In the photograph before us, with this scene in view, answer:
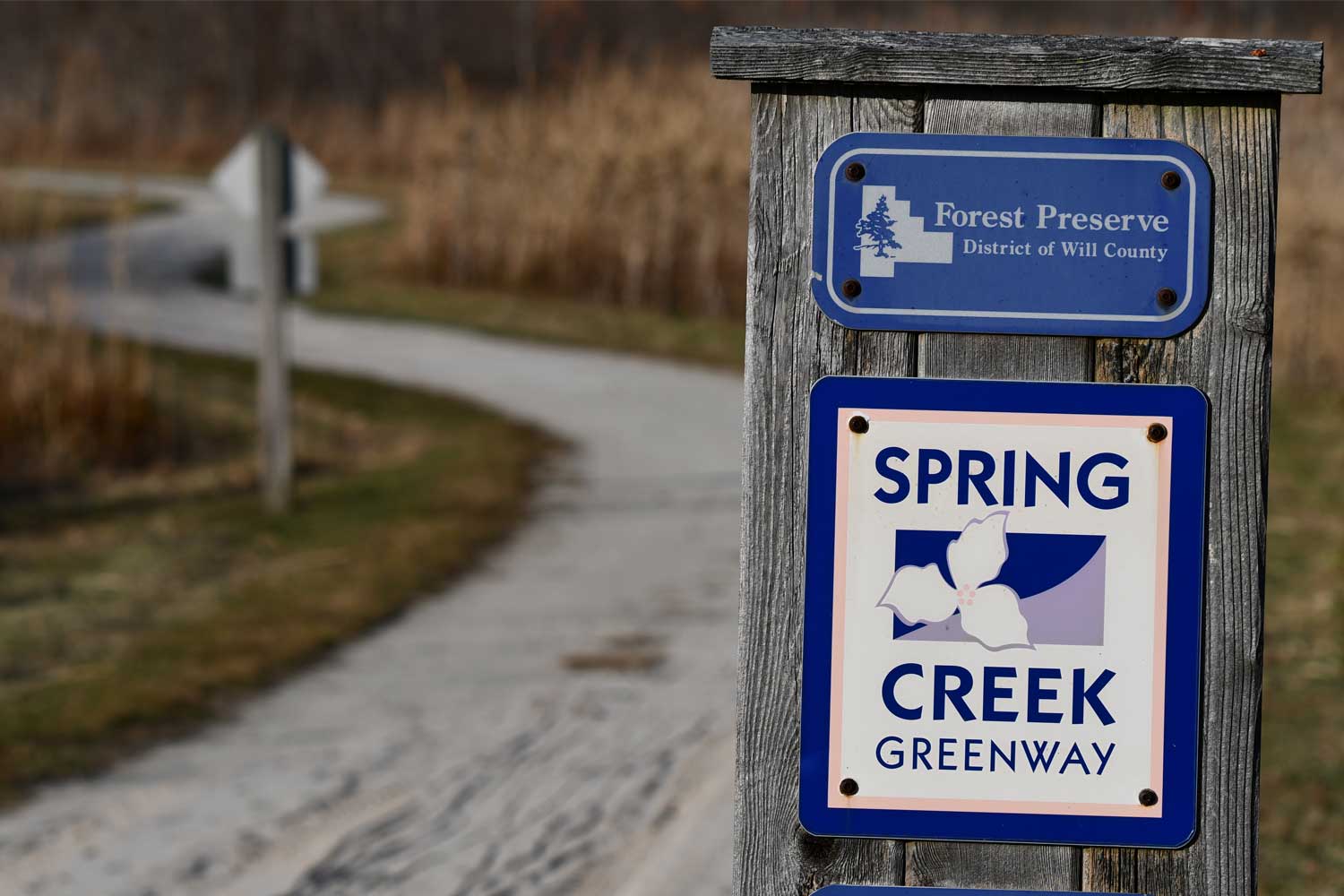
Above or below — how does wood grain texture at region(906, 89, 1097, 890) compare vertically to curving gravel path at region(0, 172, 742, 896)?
above

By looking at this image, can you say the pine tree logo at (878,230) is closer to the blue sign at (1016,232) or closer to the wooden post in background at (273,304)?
the blue sign at (1016,232)

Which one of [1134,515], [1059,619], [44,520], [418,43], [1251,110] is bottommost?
[44,520]

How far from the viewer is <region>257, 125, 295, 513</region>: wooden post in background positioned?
9.28 metres

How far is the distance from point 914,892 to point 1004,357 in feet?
2.00

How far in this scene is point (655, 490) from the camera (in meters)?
9.92

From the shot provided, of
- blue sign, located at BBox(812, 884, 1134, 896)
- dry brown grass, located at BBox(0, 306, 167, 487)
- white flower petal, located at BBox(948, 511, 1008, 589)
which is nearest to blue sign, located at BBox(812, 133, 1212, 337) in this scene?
white flower petal, located at BBox(948, 511, 1008, 589)

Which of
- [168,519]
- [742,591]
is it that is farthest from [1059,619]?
[168,519]

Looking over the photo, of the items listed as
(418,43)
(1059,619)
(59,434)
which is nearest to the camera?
(1059,619)

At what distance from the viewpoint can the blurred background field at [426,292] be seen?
6.39 meters

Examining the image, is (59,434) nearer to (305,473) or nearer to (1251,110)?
(305,473)

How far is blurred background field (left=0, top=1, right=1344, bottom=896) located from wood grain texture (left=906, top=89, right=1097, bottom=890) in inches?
98.2

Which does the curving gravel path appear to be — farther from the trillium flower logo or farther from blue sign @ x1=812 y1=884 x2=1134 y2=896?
the trillium flower logo

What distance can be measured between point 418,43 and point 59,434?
37484 millimetres

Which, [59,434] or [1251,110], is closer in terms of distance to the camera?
[1251,110]
